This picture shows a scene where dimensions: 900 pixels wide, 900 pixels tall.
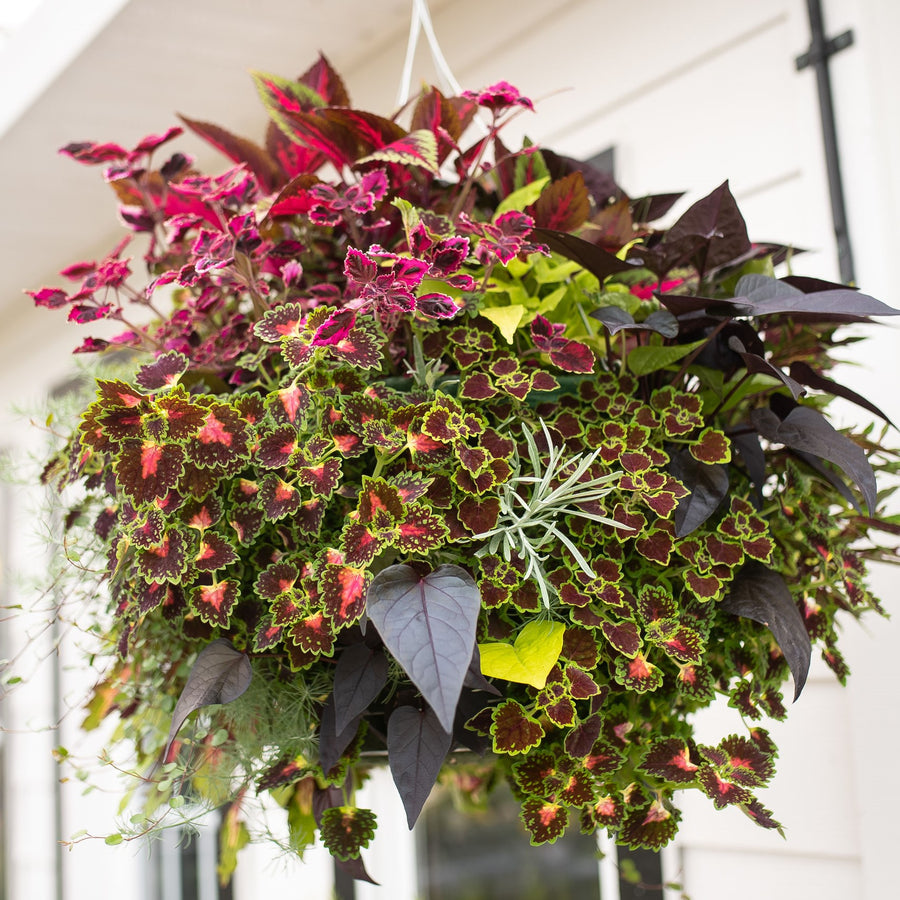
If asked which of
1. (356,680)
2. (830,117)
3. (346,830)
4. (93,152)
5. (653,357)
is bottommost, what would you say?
(346,830)

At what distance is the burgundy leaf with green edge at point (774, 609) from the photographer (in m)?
0.56

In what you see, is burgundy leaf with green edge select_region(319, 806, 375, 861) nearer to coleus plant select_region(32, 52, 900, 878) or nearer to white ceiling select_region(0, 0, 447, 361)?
coleus plant select_region(32, 52, 900, 878)

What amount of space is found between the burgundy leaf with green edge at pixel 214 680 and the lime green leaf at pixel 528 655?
150 mm

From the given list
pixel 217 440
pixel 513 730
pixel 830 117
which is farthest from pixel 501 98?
pixel 830 117

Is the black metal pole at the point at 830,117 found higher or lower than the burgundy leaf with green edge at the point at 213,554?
higher

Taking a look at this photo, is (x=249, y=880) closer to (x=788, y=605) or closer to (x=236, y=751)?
(x=236, y=751)

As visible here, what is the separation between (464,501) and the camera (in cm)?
57

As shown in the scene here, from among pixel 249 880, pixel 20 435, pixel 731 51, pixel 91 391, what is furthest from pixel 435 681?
pixel 20 435

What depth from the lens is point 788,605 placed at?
1.92 ft

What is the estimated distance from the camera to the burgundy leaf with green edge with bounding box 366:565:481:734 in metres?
0.42

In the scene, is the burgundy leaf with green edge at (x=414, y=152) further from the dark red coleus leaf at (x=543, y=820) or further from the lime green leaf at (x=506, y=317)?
the dark red coleus leaf at (x=543, y=820)

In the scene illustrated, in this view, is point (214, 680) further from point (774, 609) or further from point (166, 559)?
point (774, 609)

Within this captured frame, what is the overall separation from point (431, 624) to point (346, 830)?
0.27 meters

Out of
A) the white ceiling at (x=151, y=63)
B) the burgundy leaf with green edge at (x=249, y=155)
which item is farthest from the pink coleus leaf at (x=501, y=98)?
the white ceiling at (x=151, y=63)
